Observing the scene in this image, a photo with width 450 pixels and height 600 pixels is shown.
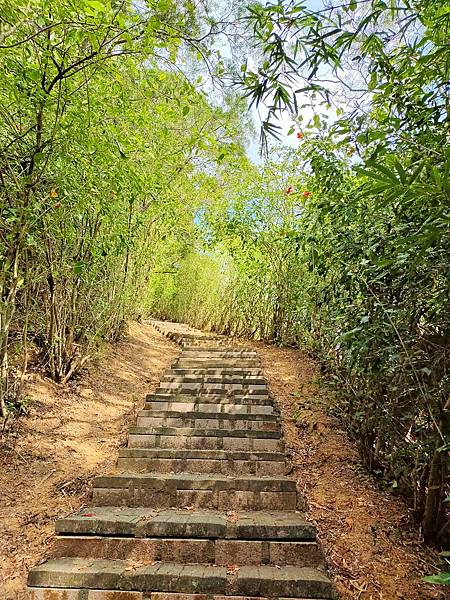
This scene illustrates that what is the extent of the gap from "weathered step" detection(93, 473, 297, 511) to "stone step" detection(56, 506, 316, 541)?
0.20 meters

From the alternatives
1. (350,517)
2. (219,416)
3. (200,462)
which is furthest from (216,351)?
(350,517)

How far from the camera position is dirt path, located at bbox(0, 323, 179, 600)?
2.17 metres

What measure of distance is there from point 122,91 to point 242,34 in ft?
2.95

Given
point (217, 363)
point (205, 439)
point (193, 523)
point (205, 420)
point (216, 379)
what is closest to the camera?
point (193, 523)

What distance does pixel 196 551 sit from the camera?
208 cm

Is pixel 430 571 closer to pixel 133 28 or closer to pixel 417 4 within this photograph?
pixel 417 4

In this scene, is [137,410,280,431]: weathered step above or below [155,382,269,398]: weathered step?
below

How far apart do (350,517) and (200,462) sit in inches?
42.2

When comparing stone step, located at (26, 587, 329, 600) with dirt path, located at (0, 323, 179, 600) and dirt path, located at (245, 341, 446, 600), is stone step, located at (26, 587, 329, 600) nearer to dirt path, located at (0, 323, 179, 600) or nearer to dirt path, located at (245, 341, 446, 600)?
dirt path, located at (0, 323, 179, 600)

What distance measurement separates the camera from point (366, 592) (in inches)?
73.3

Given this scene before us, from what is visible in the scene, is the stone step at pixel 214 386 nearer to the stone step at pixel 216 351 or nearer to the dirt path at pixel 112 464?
the dirt path at pixel 112 464

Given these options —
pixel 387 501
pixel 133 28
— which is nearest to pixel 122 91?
pixel 133 28

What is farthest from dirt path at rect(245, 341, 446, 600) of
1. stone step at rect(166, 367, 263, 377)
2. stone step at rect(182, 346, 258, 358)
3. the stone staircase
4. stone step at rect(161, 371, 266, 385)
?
stone step at rect(182, 346, 258, 358)

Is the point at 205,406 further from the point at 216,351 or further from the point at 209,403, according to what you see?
the point at 216,351
